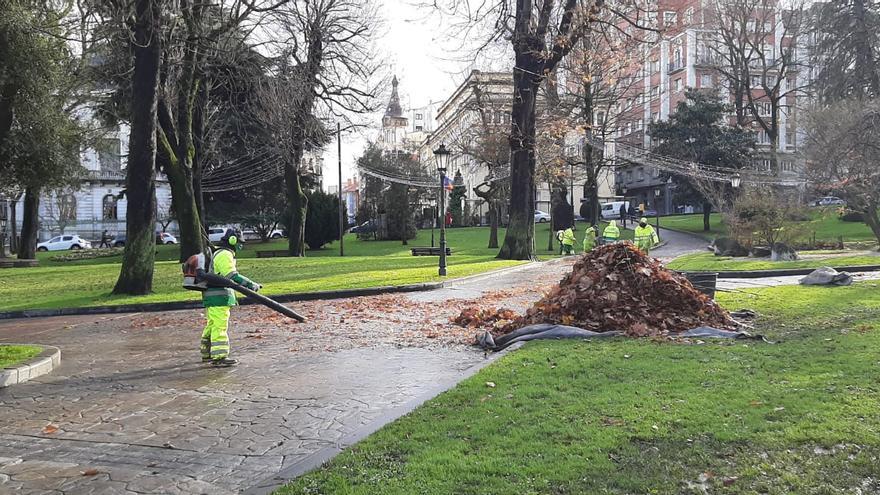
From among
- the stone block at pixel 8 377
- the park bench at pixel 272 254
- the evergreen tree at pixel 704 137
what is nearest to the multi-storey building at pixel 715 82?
the evergreen tree at pixel 704 137

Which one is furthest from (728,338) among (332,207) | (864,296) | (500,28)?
(332,207)

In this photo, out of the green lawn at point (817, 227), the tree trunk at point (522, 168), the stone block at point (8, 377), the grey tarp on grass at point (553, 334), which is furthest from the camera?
the green lawn at point (817, 227)

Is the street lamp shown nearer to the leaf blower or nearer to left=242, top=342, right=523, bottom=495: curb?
left=242, top=342, right=523, bottom=495: curb

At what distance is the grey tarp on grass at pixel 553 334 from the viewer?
8.29 metres

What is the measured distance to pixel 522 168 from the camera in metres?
26.0

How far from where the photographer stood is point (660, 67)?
64.4 meters

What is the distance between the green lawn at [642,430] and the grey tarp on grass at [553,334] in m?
1.06

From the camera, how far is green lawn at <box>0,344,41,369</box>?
311 inches

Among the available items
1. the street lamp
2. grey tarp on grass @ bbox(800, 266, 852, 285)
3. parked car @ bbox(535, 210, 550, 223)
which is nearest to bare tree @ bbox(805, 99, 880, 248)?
the street lamp

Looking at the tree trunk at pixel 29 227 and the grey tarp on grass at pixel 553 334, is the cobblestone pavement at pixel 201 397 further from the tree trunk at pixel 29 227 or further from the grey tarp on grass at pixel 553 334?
the tree trunk at pixel 29 227

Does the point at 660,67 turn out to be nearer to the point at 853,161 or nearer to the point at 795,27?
the point at 795,27

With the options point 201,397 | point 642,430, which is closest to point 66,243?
point 201,397

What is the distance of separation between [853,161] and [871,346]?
24.3 metres

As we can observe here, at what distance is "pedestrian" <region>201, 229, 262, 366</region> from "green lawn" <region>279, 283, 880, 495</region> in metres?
3.52
